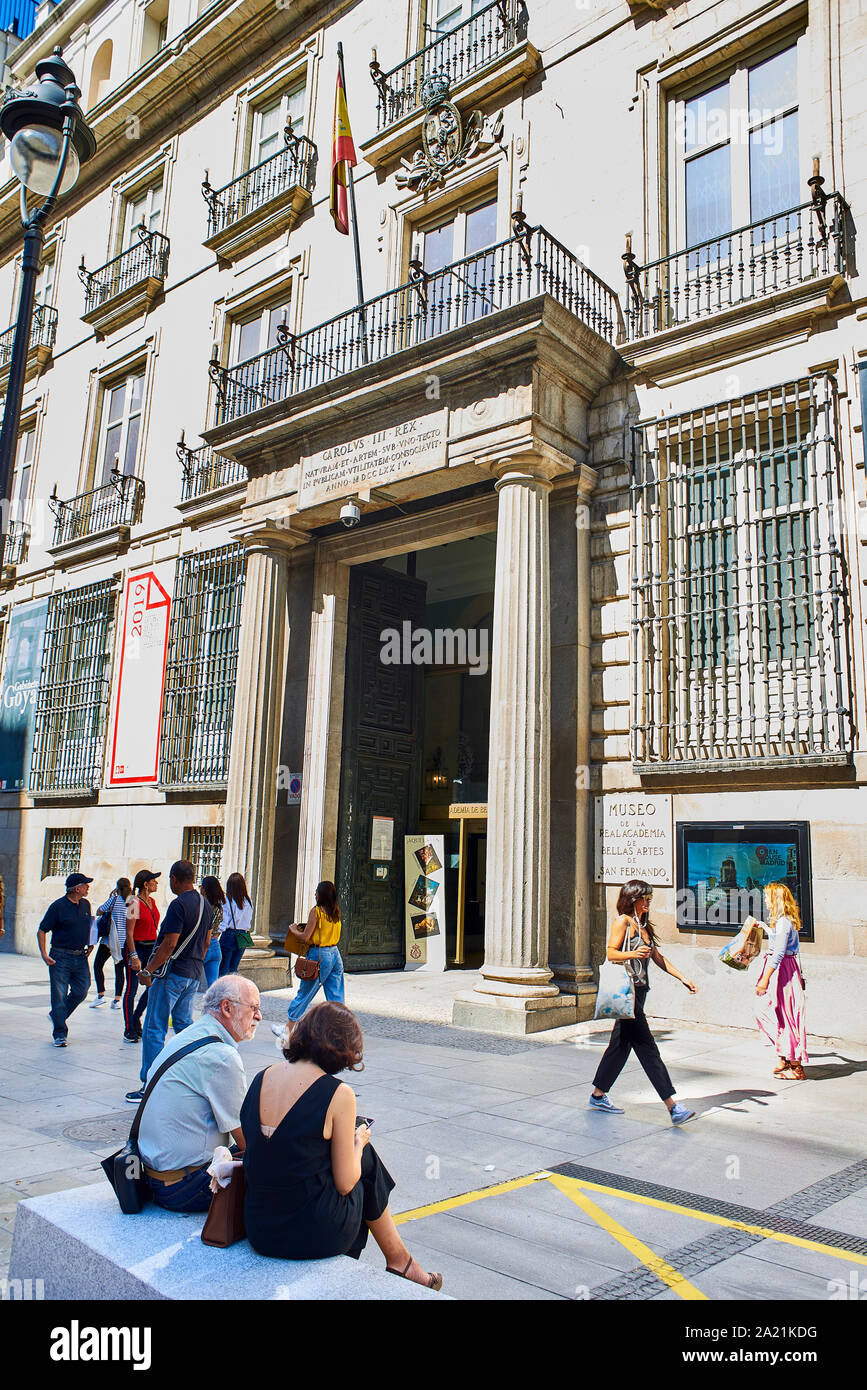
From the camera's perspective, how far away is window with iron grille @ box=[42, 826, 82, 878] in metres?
20.6

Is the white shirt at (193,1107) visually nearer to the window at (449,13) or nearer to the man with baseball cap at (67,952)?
the man with baseball cap at (67,952)

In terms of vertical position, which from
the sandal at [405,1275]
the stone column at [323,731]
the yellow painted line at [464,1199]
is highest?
the stone column at [323,731]

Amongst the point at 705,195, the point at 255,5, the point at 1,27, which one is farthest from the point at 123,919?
the point at 1,27

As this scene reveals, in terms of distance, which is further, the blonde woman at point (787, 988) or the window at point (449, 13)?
the window at point (449, 13)

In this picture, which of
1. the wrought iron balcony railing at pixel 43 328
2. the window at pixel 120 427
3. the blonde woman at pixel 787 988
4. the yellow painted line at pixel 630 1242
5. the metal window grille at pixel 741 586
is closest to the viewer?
the yellow painted line at pixel 630 1242

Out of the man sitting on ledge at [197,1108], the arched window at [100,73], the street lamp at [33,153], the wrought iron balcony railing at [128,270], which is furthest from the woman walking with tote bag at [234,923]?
the arched window at [100,73]

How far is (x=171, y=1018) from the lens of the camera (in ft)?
26.7

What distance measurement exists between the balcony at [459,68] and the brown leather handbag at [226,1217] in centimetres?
1537

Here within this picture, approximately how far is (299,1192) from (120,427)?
21674 mm

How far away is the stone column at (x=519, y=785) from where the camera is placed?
10.5 meters

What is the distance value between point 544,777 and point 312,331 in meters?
8.05

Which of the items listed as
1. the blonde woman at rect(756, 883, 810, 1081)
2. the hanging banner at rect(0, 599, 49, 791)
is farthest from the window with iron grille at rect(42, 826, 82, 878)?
the blonde woman at rect(756, 883, 810, 1081)
